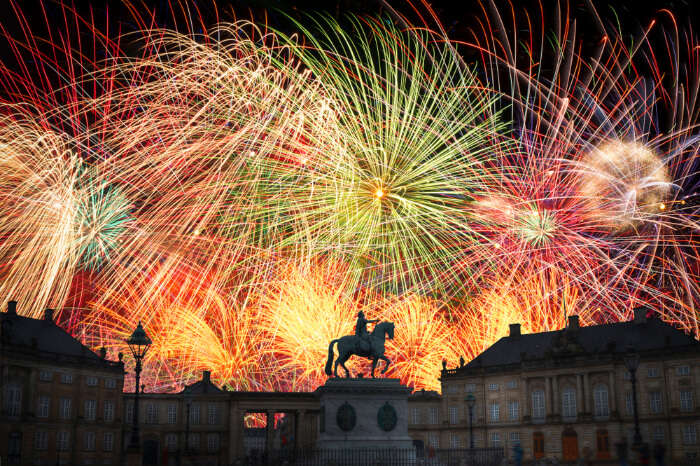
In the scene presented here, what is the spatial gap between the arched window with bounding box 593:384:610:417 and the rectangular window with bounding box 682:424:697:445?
251 inches

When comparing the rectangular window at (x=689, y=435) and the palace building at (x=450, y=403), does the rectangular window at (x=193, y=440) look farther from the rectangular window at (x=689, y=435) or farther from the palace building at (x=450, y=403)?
the rectangular window at (x=689, y=435)

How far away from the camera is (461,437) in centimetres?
6975

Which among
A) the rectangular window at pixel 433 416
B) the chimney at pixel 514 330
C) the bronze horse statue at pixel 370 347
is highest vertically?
the chimney at pixel 514 330

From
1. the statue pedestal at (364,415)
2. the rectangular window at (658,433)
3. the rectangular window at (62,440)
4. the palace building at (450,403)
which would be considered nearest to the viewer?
the statue pedestal at (364,415)

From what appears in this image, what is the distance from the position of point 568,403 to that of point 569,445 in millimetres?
3583

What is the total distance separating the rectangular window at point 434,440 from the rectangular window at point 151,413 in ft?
86.6

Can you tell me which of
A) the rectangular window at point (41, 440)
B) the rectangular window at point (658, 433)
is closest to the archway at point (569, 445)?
the rectangular window at point (658, 433)

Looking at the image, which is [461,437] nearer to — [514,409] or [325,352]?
[514,409]

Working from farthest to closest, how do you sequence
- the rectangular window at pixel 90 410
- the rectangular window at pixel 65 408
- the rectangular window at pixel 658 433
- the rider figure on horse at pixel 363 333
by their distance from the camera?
the rectangular window at pixel 90 410 < the rectangular window at pixel 65 408 < the rectangular window at pixel 658 433 < the rider figure on horse at pixel 363 333

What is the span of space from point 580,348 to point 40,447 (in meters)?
45.5

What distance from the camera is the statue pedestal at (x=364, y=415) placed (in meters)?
28.6

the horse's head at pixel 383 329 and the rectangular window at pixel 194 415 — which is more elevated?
the horse's head at pixel 383 329

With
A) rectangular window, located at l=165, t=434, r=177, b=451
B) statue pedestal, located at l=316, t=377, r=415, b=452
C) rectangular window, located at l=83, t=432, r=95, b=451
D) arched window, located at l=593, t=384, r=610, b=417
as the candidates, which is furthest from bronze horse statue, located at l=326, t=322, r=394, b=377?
rectangular window, located at l=165, t=434, r=177, b=451

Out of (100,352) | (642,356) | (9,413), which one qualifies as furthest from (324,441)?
(100,352)
